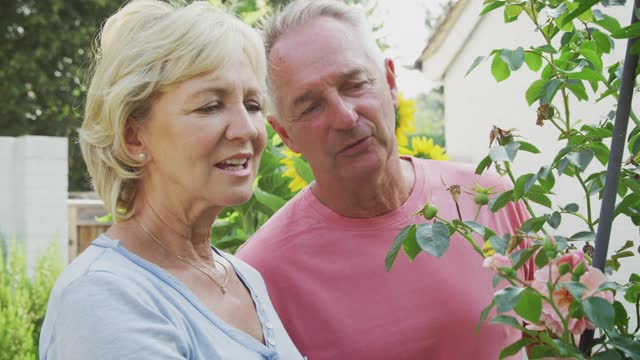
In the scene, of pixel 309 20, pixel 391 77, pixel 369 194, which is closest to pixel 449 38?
pixel 391 77

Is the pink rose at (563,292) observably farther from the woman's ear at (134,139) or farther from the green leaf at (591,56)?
the woman's ear at (134,139)

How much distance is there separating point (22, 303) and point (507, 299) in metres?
4.58

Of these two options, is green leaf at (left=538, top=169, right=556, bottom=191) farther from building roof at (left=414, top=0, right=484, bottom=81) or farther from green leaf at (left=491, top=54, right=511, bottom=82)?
building roof at (left=414, top=0, right=484, bottom=81)

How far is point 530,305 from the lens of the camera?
105 centimetres

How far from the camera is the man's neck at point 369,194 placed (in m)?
2.01

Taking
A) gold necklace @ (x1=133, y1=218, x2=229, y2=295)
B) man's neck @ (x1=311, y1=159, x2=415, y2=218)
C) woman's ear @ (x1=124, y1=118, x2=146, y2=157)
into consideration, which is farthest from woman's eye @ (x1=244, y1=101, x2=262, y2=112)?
man's neck @ (x1=311, y1=159, x2=415, y2=218)

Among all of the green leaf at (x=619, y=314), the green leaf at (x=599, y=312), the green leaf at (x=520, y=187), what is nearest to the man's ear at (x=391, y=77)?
the green leaf at (x=520, y=187)

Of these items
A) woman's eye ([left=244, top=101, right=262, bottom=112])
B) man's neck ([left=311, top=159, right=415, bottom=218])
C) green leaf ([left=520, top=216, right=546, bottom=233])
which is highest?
green leaf ([left=520, top=216, right=546, bottom=233])

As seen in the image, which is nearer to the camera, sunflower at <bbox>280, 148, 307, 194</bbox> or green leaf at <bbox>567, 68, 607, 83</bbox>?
green leaf at <bbox>567, 68, 607, 83</bbox>

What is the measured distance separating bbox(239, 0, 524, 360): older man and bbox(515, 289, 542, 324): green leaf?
0.83 meters

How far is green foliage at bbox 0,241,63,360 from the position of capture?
4.71 m

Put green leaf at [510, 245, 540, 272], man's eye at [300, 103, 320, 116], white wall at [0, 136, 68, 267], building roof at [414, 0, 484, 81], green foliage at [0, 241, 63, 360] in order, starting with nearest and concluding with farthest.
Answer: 1. green leaf at [510, 245, 540, 272]
2. man's eye at [300, 103, 320, 116]
3. green foliage at [0, 241, 63, 360]
4. building roof at [414, 0, 484, 81]
5. white wall at [0, 136, 68, 267]

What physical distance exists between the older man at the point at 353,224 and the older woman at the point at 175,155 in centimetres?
33

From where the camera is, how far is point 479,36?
512 cm
